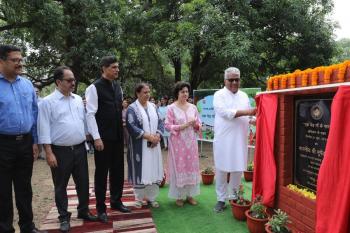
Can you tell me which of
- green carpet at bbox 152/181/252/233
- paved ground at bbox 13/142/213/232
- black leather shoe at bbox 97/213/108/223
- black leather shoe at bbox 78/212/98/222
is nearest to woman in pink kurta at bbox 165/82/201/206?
green carpet at bbox 152/181/252/233

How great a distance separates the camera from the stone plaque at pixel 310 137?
3238mm

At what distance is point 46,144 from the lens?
3744mm

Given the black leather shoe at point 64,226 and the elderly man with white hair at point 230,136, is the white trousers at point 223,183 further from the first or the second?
the black leather shoe at point 64,226

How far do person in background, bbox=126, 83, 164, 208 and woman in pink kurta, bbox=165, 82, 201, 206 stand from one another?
0.72 ft

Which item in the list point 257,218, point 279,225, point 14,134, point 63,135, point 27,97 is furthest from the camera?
point 63,135

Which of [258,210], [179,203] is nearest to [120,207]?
[179,203]

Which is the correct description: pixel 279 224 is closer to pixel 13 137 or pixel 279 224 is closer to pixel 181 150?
pixel 181 150

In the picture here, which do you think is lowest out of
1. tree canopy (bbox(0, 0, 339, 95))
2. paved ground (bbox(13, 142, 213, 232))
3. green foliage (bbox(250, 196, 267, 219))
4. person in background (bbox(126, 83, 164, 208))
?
paved ground (bbox(13, 142, 213, 232))

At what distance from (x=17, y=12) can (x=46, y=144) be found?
700 cm

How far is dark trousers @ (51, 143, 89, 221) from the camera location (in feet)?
12.8

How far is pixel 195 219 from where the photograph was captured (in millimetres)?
4391

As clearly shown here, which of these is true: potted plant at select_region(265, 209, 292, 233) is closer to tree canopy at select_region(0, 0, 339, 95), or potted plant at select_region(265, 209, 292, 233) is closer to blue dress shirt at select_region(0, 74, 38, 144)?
blue dress shirt at select_region(0, 74, 38, 144)

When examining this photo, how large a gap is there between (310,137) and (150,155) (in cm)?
218

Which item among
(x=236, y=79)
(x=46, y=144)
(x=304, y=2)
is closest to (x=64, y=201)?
(x=46, y=144)
